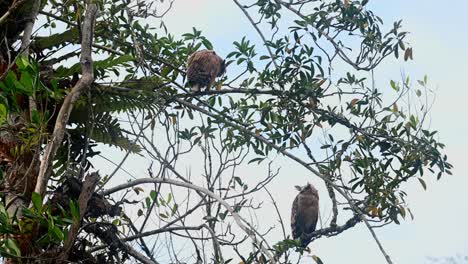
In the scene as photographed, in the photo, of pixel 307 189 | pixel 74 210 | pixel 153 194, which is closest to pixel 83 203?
pixel 153 194

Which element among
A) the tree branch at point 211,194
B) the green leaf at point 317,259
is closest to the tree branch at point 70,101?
the tree branch at point 211,194

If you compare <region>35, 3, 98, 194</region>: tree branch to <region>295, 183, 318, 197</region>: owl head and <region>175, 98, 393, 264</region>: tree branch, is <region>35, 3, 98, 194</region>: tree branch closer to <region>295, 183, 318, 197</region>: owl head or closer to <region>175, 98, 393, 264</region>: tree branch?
<region>175, 98, 393, 264</region>: tree branch

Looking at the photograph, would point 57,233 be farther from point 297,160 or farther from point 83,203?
point 297,160

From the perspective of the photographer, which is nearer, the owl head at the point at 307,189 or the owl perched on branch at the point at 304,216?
the owl perched on branch at the point at 304,216

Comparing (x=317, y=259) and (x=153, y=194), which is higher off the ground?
(x=153, y=194)

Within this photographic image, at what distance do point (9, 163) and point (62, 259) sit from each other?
3.29 ft

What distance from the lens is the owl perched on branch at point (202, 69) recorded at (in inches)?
227

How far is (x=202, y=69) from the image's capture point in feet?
19.1

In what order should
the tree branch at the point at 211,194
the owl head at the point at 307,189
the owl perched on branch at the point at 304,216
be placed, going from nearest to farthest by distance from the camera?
the tree branch at the point at 211,194
the owl perched on branch at the point at 304,216
the owl head at the point at 307,189

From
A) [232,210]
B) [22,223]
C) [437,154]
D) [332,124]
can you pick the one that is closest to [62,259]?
[22,223]

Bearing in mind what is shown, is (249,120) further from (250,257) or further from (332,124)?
(250,257)

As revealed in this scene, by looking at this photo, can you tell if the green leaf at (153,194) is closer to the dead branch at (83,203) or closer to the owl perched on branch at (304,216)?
the dead branch at (83,203)

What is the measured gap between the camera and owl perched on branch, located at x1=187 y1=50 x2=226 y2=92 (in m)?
5.76

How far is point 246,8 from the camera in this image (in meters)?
5.72
